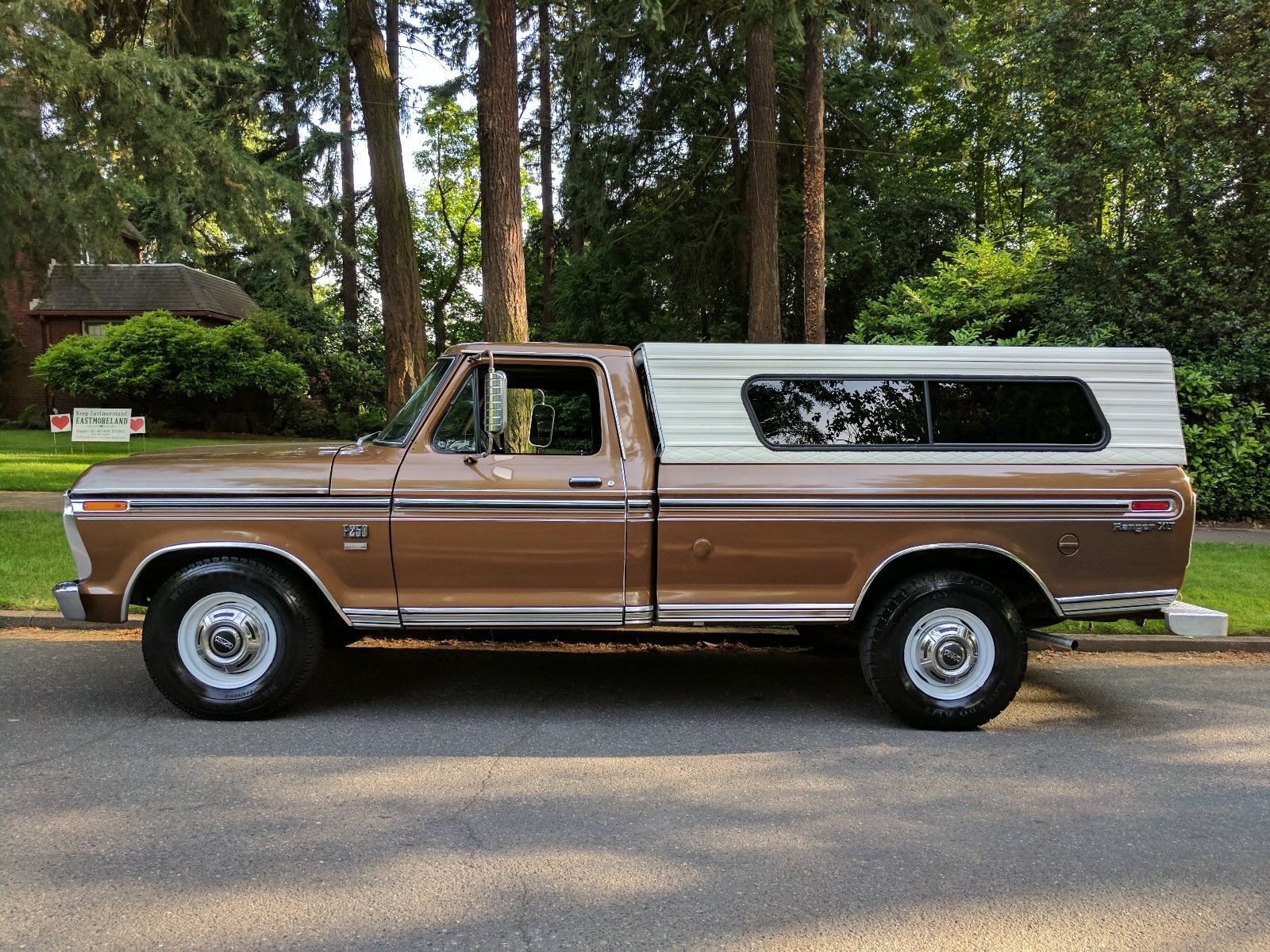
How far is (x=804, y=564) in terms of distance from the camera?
5133 millimetres

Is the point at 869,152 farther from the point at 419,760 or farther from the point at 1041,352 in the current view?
the point at 419,760

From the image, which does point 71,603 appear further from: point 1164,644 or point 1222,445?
point 1222,445

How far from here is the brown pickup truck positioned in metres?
4.95

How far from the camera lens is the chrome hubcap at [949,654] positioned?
5133 millimetres

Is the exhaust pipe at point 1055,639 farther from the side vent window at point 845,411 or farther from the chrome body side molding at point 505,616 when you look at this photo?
the chrome body side molding at point 505,616

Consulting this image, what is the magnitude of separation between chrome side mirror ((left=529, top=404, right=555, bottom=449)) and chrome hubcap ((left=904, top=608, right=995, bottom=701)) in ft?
7.88

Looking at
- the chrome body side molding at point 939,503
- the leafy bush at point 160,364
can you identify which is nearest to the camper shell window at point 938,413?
the chrome body side molding at point 939,503

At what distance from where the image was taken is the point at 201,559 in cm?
504

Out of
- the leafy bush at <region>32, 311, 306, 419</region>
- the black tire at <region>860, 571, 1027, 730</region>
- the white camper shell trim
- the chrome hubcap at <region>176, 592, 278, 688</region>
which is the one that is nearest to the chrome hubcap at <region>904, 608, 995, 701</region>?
the black tire at <region>860, 571, 1027, 730</region>

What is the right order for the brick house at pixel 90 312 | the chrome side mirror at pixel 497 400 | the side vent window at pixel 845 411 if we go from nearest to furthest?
the chrome side mirror at pixel 497 400 → the side vent window at pixel 845 411 → the brick house at pixel 90 312

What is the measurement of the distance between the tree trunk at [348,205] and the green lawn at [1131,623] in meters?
19.2

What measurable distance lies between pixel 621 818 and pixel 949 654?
2.30 metres

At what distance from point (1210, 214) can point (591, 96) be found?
28.8 feet

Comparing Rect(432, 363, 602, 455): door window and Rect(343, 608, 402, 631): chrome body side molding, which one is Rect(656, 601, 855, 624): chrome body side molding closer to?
Rect(432, 363, 602, 455): door window
